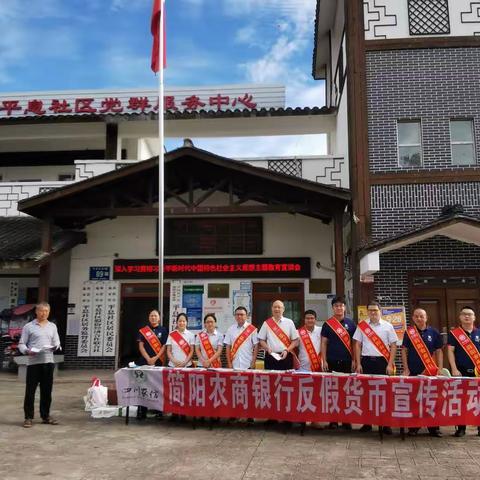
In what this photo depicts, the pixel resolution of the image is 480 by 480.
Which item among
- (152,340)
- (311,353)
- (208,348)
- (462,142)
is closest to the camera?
(311,353)

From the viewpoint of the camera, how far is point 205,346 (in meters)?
7.54

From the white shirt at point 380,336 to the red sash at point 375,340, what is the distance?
0.09ft

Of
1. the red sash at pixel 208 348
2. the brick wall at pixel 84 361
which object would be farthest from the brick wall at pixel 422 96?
the brick wall at pixel 84 361

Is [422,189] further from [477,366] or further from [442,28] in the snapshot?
[477,366]

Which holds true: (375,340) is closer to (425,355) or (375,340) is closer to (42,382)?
(425,355)

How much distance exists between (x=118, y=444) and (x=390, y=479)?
302 centimetres

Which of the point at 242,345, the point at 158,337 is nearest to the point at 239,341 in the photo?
the point at 242,345

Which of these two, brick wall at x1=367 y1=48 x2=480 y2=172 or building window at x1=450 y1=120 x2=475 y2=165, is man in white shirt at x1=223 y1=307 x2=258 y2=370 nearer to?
brick wall at x1=367 y1=48 x2=480 y2=172

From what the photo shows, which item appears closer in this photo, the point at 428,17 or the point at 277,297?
the point at 428,17

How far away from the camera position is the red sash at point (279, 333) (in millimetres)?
7195

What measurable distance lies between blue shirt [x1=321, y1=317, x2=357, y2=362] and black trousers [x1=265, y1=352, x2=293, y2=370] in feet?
1.74

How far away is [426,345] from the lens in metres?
6.69

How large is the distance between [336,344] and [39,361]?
13.0 feet

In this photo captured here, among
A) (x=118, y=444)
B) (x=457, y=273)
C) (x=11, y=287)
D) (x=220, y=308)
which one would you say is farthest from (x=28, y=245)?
(x=457, y=273)
